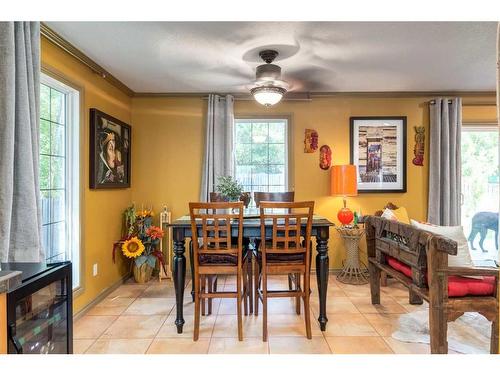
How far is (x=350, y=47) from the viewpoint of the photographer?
9.21 ft

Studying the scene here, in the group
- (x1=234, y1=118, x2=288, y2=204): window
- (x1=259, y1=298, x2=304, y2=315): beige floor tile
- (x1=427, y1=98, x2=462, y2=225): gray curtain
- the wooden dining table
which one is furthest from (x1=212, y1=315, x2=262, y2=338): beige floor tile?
(x1=427, y1=98, x2=462, y2=225): gray curtain

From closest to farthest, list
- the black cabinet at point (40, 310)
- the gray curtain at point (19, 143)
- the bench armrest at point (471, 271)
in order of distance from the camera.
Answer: the black cabinet at point (40, 310), the gray curtain at point (19, 143), the bench armrest at point (471, 271)

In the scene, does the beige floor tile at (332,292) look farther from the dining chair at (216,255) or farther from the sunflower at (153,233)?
the sunflower at (153,233)

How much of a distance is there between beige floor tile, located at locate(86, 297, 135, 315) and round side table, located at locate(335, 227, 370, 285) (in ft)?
8.38

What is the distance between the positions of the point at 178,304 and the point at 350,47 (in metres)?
2.66

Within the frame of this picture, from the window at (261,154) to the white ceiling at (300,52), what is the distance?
1.99 feet

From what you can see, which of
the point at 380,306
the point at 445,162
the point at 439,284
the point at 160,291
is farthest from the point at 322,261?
the point at 445,162

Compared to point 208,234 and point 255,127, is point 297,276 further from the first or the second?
point 255,127

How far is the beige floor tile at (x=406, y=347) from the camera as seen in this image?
7.37 ft

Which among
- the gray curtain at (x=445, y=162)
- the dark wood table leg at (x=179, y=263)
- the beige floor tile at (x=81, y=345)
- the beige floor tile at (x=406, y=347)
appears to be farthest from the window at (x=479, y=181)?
the beige floor tile at (x=81, y=345)

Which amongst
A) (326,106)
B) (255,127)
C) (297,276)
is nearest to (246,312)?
(297,276)

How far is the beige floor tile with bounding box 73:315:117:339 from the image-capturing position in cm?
255

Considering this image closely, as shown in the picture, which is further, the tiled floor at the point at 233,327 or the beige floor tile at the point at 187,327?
the beige floor tile at the point at 187,327

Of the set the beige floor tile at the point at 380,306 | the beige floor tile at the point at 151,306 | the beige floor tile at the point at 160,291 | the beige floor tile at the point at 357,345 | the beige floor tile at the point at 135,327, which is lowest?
the beige floor tile at the point at 160,291
